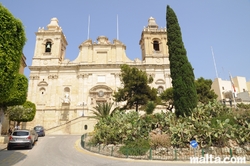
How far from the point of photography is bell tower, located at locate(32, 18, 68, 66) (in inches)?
1319

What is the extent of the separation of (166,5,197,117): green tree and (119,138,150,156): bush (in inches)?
168

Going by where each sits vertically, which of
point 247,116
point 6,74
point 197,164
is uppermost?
point 6,74

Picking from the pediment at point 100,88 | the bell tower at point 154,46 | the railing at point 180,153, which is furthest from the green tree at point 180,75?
the pediment at point 100,88

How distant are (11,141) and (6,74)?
22.3 ft

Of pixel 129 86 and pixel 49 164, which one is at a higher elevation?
pixel 129 86

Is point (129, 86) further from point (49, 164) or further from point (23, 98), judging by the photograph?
point (49, 164)

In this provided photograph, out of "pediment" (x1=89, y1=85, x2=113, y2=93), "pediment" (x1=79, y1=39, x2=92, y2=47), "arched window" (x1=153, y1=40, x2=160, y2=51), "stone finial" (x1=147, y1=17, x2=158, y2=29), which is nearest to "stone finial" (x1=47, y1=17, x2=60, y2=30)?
"pediment" (x1=79, y1=39, x2=92, y2=47)

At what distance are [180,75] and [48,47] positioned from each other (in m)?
28.5

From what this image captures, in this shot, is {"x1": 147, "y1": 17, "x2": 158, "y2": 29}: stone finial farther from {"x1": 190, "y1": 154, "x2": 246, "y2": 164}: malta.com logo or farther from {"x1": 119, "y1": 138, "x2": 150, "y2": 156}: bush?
{"x1": 190, "y1": 154, "x2": 246, "y2": 164}: malta.com logo

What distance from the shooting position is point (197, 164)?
7.93 meters

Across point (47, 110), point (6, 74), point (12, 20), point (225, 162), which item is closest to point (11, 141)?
point (6, 74)

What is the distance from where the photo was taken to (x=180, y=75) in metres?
14.4

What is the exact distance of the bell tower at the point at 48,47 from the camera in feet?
110

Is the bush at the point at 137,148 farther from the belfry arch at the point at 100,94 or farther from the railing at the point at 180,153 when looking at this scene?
the belfry arch at the point at 100,94
